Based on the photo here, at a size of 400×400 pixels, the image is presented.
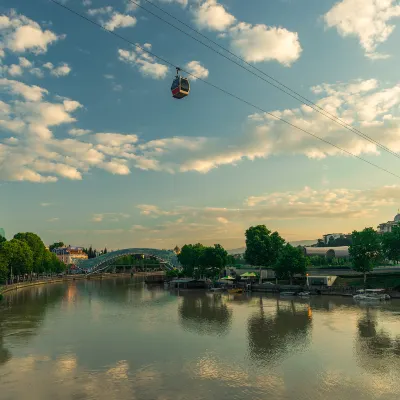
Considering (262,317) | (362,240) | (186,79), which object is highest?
(186,79)

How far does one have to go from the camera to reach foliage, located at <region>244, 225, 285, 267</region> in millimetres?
Answer: 107250

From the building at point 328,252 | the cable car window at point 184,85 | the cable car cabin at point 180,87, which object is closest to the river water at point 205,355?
the cable car cabin at point 180,87

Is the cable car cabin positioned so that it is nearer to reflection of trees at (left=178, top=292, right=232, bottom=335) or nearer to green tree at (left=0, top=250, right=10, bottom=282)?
reflection of trees at (left=178, top=292, right=232, bottom=335)

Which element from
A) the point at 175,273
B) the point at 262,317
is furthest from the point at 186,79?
the point at 175,273

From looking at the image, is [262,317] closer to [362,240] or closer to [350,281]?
[362,240]

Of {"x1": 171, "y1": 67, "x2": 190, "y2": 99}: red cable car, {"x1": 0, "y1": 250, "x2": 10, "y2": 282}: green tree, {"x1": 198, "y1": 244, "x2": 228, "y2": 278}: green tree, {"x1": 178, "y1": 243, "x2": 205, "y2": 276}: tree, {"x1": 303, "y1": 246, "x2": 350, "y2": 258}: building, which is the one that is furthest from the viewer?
{"x1": 303, "y1": 246, "x2": 350, "y2": 258}: building

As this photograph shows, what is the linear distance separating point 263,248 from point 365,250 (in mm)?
29745

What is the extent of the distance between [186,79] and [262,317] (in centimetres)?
3841

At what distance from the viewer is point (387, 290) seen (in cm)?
7931

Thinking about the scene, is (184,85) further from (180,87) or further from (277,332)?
(277,332)

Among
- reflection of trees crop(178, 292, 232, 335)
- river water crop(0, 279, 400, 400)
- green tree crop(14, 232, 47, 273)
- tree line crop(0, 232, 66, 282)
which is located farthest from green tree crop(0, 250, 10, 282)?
reflection of trees crop(178, 292, 232, 335)

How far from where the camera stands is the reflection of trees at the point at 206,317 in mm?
49094

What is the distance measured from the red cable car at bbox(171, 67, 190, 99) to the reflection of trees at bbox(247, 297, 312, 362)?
25034 millimetres

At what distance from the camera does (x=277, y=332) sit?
4591 cm
